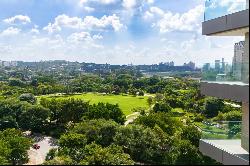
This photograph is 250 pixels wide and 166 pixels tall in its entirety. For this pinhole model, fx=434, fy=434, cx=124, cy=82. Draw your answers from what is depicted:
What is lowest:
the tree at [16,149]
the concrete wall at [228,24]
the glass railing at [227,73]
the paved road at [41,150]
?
the paved road at [41,150]

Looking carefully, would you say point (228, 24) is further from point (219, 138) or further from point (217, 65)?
point (219, 138)

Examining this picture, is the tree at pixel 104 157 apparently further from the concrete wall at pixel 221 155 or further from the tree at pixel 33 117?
the concrete wall at pixel 221 155

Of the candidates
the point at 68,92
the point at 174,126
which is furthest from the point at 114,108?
the point at 68,92

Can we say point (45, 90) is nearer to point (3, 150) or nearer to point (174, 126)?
point (174, 126)

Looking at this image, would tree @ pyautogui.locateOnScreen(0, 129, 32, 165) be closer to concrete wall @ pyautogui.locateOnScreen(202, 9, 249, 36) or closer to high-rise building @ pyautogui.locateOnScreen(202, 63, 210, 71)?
high-rise building @ pyautogui.locateOnScreen(202, 63, 210, 71)

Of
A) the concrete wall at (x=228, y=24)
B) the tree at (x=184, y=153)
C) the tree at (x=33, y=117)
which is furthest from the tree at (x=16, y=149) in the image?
the concrete wall at (x=228, y=24)

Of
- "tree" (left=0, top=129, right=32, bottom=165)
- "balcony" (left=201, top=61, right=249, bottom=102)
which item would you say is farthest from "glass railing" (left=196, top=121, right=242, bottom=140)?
"tree" (left=0, top=129, right=32, bottom=165)
